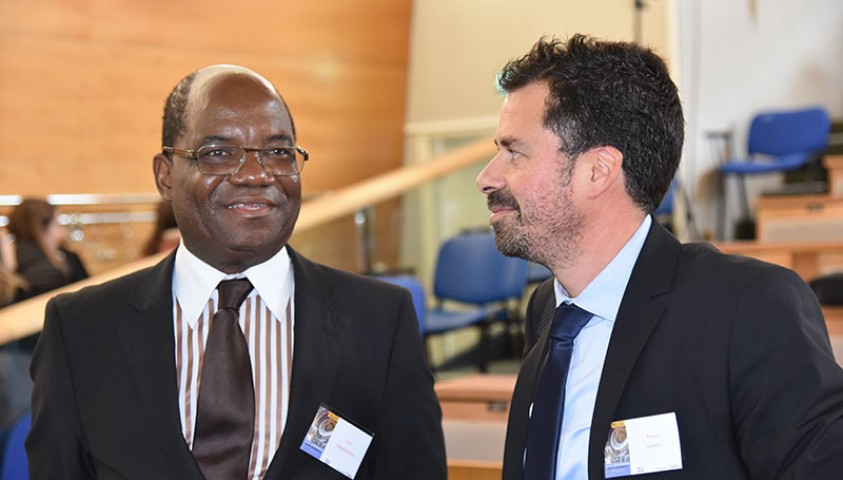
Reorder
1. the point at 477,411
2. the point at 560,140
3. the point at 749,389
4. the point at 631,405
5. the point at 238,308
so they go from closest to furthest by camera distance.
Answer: the point at 749,389, the point at 631,405, the point at 560,140, the point at 238,308, the point at 477,411

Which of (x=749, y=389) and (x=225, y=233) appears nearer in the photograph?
(x=749, y=389)

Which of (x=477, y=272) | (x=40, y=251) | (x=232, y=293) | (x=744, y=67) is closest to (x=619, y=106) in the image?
(x=232, y=293)

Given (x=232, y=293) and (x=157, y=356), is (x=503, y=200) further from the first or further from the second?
(x=157, y=356)

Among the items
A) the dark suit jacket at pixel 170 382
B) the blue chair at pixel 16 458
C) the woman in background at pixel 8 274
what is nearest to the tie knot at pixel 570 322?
the dark suit jacket at pixel 170 382

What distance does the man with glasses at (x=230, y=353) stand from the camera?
1.65m

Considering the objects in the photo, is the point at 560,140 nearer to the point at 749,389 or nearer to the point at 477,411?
the point at 749,389

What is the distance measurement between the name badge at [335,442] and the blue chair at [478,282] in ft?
11.9

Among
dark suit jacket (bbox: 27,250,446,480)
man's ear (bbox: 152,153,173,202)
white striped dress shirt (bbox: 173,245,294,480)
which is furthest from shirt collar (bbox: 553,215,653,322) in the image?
man's ear (bbox: 152,153,173,202)

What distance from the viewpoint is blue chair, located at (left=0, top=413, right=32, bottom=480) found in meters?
2.19

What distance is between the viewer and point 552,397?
1573mm

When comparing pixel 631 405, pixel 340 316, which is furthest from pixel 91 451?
pixel 631 405

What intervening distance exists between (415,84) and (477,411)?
6.29m

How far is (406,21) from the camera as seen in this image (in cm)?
879

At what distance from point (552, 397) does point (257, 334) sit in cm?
51
